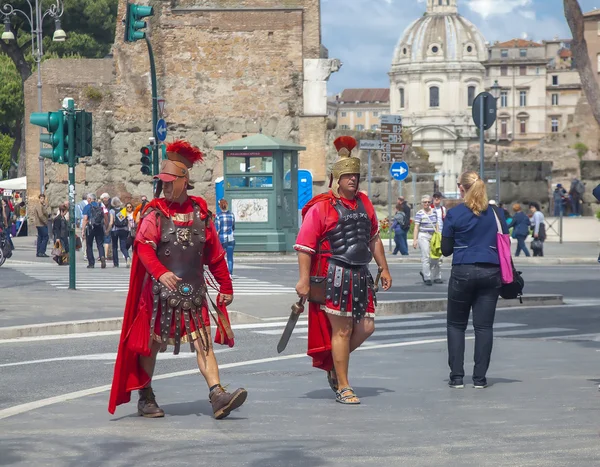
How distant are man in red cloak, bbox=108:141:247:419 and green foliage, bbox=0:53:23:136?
72.4 meters

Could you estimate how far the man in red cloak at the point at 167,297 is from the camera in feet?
28.8

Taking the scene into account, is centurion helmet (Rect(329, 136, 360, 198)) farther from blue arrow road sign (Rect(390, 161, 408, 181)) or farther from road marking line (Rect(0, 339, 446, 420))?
blue arrow road sign (Rect(390, 161, 408, 181))

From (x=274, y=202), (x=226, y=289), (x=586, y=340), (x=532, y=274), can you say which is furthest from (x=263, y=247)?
(x=226, y=289)

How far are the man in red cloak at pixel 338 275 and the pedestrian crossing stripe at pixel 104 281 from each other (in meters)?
10.7

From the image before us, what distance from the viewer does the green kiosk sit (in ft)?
105

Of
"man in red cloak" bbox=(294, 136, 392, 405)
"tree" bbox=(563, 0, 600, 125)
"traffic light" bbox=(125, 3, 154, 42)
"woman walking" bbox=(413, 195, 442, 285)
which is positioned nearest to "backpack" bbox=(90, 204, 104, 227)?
"traffic light" bbox=(125, 3, 154, 42)

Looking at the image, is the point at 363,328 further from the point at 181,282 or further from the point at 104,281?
the point at 104,281

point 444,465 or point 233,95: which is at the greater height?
point 233,95

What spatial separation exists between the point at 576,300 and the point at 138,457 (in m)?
13.8

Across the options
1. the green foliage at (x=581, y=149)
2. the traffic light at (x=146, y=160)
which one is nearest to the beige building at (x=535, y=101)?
the green foliage at (x=581, y=149)

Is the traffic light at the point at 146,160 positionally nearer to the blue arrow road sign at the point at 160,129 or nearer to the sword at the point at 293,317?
the blue arrow road sign at the point at 160,129

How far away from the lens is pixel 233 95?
41375mm

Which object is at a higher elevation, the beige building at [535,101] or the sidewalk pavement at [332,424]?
the beige building at [535,101]

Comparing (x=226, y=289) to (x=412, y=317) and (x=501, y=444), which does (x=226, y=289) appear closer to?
(x=501, y=444)
